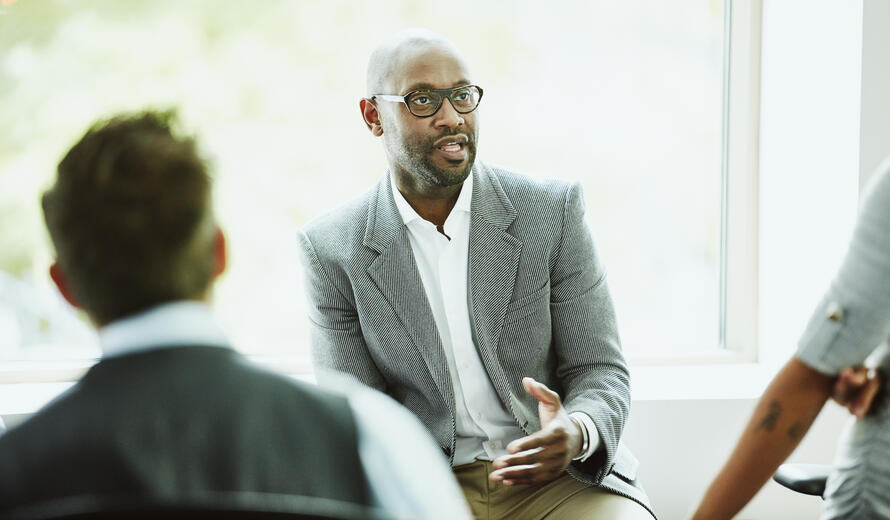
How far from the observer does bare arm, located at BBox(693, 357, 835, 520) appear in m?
1.24

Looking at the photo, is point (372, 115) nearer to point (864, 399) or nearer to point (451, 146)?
point (451, 146)

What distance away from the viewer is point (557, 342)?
2.11 metres

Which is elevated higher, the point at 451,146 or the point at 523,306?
the point at 451,146

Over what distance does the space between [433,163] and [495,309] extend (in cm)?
37

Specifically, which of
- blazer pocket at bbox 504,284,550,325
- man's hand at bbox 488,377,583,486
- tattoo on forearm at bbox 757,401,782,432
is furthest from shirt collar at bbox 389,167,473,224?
tattoo on forearm at bbox 757,401,782,432

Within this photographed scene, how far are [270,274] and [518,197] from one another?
3.21 ft

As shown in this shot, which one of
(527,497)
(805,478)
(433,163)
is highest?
(433,163)

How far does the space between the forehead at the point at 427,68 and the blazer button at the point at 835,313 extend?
115cm

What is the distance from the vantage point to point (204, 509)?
0.75 meters

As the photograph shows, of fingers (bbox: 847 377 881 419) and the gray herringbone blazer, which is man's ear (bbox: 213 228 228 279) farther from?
the gray herringbone blazer

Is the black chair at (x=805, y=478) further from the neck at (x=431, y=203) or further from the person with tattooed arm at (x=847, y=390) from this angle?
the neck at (x=431, y=203)

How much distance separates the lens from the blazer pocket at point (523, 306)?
2.05 meters

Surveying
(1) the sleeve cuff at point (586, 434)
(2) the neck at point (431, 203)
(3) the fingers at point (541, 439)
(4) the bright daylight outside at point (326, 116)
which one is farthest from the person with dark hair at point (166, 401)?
(4) the bright daylight outside at point (326, 116)

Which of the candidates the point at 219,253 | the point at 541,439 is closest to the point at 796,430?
the point at 541,439
